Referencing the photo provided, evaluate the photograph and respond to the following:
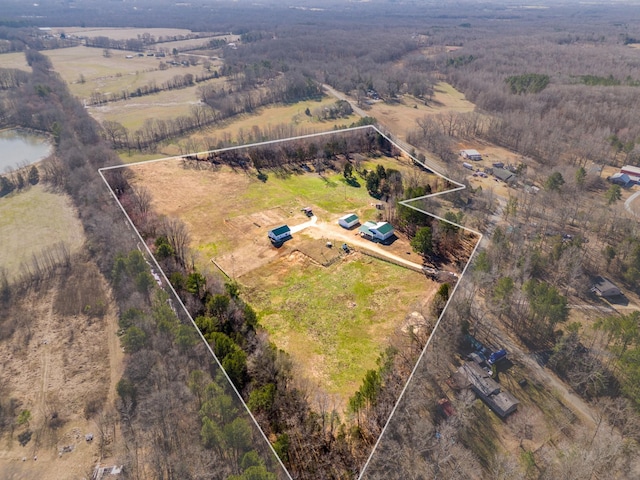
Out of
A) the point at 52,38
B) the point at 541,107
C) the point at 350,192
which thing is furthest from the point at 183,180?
the point at 52,38

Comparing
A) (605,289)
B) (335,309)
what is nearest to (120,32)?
(335,309)

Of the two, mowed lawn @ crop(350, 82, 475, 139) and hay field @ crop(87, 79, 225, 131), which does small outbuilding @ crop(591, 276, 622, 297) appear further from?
hay field @ crop(87, 79, 225, 131)

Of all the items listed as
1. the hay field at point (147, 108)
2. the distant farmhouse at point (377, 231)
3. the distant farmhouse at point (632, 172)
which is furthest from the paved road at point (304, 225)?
the hay field at point (147, 108)

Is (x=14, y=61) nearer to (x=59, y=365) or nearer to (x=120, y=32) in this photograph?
(x=120, y=32)

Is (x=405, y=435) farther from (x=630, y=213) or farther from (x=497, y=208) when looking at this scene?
(x=630, y=213)

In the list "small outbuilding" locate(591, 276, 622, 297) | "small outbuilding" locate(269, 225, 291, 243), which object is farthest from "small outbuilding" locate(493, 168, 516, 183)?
"small outbuilding" locate(269, 225, 291, 243)

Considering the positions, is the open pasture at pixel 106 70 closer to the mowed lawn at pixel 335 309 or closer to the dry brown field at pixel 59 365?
the dry brown field at pixel 59 365
